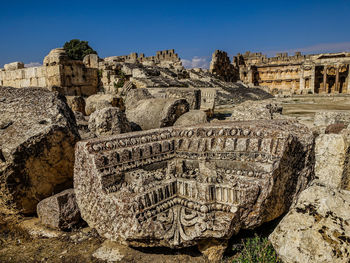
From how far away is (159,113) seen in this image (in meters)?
5.37

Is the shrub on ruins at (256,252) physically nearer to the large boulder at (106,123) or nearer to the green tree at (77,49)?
the large boulder at (106,123)

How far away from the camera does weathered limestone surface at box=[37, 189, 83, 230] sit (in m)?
2.87

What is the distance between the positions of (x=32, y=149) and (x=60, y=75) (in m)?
10.5

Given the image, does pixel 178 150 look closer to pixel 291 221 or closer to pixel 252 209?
pixel 252 209

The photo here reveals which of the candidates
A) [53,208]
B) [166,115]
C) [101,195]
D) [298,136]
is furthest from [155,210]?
[166,115]

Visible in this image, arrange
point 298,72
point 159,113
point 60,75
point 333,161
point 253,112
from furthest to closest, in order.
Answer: point 298,72
point 60,75
point 159,113
point 253,112
point 333,161

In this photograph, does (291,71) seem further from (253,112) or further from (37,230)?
(37,230)

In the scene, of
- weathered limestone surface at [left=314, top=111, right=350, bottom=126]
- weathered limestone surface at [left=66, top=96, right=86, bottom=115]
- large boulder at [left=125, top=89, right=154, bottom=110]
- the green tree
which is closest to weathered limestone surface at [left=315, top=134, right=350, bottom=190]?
weathered limestone surface at [left=314, top=111, right=350, bottom=126]

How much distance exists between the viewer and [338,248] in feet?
5.84

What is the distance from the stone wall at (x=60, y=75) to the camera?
40.6ft

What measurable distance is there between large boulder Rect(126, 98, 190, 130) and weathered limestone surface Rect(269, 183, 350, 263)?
3.47 metres

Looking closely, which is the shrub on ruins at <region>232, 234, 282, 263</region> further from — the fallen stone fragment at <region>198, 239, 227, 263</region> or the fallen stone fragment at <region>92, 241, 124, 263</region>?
the fallen stone fragment at <region>92, 241, 124, 263</region>

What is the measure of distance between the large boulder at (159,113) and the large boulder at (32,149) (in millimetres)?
2065

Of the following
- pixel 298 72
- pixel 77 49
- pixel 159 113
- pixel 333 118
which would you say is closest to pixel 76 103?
pixel 159 113
